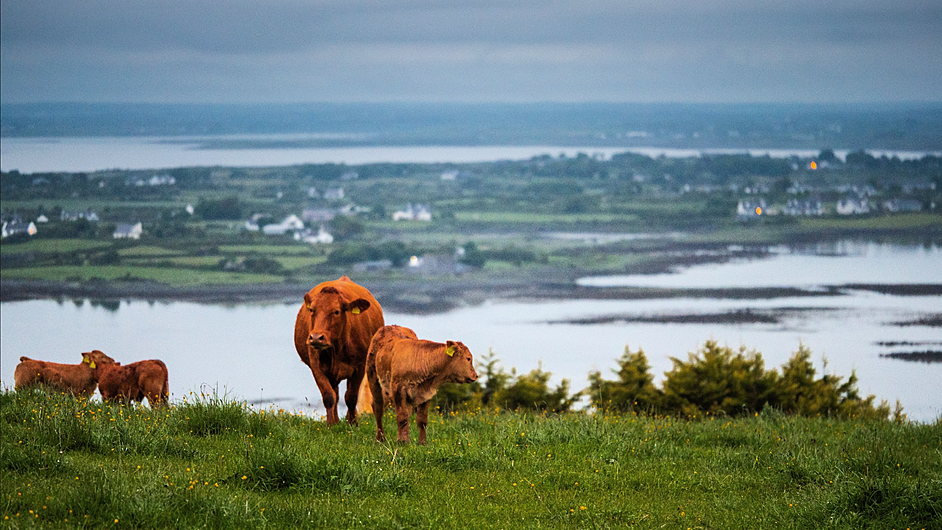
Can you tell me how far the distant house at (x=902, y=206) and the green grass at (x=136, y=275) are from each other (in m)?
95.1

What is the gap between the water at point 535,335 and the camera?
5025 cm

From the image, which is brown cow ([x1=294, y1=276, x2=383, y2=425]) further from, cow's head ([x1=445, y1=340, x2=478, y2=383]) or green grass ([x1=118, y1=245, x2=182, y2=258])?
green grass ([x1=118, y1=245, x2=182, y2=258])

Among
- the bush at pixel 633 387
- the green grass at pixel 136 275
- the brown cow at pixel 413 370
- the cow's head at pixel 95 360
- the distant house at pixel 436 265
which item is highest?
the brown cow at pixel 413 370

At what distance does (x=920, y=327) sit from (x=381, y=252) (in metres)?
71.3

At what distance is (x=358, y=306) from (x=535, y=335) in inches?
2342

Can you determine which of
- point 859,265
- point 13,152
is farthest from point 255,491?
point 13,152

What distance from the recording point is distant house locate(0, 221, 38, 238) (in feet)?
392

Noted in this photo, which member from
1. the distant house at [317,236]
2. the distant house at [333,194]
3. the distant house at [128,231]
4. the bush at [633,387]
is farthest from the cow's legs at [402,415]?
the distant house at [333,194]

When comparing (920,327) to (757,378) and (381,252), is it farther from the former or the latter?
(381,252)

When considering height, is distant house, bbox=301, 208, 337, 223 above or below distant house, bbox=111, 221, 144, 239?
above

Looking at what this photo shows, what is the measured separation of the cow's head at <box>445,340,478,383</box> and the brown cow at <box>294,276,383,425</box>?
1662 millimetres

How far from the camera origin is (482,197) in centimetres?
18862

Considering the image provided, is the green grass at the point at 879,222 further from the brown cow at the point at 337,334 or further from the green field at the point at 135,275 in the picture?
the brown cow at the point at 337,334

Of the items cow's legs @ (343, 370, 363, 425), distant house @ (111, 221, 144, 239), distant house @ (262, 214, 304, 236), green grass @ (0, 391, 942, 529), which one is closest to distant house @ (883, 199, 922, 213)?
distant house @ (262, 214, 304, 236)
